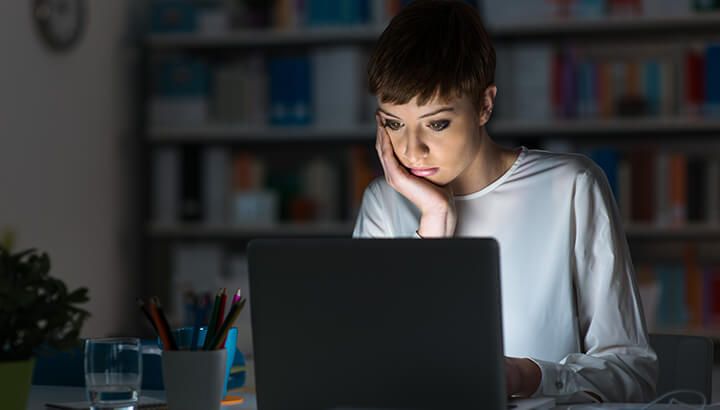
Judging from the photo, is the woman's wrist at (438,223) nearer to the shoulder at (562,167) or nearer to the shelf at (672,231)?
the shoulder at (562,167)

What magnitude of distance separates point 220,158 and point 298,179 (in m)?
0.29

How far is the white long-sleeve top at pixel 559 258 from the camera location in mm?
1467

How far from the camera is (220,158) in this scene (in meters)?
3.88

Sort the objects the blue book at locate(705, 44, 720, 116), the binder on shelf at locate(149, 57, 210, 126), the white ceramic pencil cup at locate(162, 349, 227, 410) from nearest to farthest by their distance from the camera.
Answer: the white ceramic pencil cup at locate(162, 349, 227, 410)
the blue book at locate(705, 44, 720, 116)
the binder on shelf at locate(149, 57, 210, 126)

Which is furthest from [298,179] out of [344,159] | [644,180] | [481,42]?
[481,42]

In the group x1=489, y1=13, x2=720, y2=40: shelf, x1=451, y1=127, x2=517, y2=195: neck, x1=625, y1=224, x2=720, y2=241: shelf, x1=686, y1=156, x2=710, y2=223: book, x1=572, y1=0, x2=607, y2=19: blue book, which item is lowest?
x1=625, y1=224, x2=720, y2=241: shelf

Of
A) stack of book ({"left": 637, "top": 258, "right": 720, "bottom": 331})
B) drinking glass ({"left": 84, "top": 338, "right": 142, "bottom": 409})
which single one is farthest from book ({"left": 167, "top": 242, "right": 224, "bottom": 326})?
drinking glass ({"left": 84, "top": 338, "right": 142, "bottom": 409})

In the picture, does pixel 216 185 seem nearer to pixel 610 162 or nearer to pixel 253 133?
pixel 253 133

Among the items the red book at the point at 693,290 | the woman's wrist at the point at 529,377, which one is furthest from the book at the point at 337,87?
the woman's wrist at the point at 529,377

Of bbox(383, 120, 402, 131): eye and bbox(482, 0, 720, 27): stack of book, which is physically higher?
bbox(482, 0, 720, 27): stack of book

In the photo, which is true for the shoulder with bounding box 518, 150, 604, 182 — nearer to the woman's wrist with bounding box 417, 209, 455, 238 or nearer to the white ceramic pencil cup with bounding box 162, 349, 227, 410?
the woman's wrist with bounding box 417, 209, 455, 238

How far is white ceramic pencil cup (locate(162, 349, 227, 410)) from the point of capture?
3.83 feet

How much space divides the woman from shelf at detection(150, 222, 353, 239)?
2.06m

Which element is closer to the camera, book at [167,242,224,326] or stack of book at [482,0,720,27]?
stack of book at [482,0,720,27]
